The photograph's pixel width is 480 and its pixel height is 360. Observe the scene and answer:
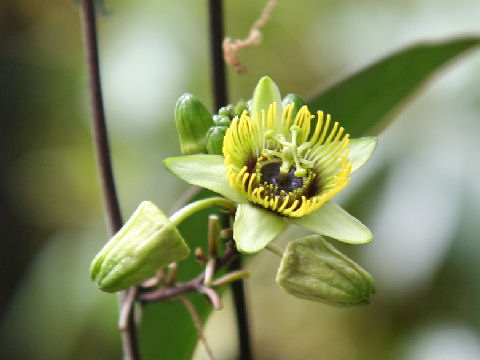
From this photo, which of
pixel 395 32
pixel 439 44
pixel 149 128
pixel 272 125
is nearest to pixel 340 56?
pixel 395 32

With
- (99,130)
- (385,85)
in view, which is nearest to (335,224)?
(99,130)

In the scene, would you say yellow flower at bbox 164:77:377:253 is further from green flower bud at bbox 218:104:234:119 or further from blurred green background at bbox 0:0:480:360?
blurred green background at bbox 0:0:480:360

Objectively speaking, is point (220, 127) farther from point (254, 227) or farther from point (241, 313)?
point (241, 313)

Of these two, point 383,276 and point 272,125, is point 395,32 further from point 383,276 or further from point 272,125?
point 272,125

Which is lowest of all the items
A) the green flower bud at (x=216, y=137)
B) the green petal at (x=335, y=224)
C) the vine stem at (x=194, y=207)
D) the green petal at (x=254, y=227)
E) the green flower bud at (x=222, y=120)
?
the green petal at (x=335, y=224)

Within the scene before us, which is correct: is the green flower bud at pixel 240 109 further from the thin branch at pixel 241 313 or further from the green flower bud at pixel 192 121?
the thin branch at pixel 241 313

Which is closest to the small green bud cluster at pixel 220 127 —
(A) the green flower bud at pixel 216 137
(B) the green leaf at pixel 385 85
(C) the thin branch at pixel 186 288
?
(A) the green flower bud at pixel 216 137

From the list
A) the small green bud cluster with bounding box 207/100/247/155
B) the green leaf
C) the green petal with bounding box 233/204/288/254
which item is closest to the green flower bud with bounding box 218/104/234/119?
the small green bud cluster with bounding box 207/100/247/155
